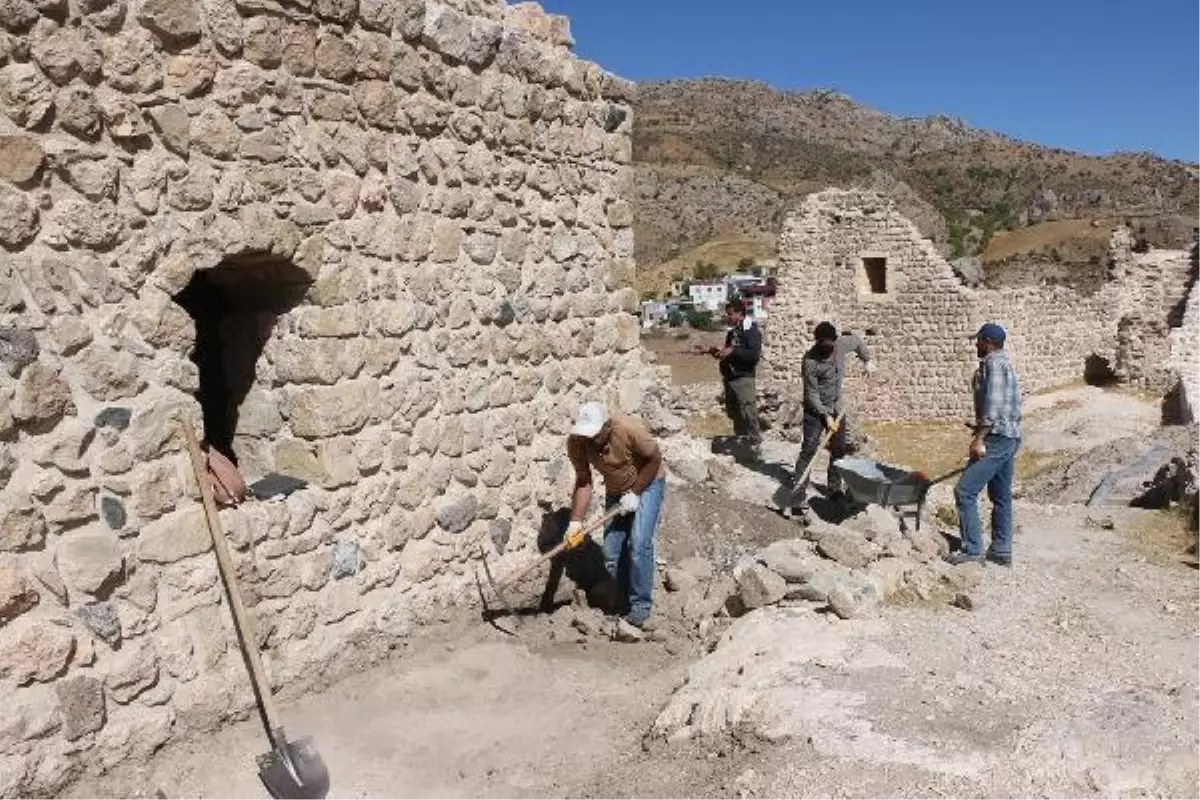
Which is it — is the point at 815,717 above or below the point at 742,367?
below

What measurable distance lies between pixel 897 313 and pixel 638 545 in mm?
15133

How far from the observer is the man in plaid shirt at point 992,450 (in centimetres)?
723

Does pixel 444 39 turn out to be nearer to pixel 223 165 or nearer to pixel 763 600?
pixel 223 165

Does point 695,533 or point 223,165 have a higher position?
point 223,165

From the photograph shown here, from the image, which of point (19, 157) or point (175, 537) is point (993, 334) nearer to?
point (175, 537)

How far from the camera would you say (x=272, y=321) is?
5039 millimetres

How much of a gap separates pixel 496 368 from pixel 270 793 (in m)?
2.71

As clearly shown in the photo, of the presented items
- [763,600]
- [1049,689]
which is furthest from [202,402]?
[1049,689]

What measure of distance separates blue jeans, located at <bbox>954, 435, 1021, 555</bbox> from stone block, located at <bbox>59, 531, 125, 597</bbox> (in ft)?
18.1

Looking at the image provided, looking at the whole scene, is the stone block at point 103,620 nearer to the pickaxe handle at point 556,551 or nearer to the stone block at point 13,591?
the stone block at point 13,591

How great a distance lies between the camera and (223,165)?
4.48m

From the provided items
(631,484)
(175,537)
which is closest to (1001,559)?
(631,484)

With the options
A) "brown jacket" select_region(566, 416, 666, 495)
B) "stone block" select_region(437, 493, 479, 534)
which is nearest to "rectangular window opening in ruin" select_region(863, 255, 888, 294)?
"brown jacket" select_region(566, 416, 666, 495)

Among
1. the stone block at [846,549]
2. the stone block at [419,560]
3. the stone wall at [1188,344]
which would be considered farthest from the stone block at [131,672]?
the stone wall at [1188,344]
